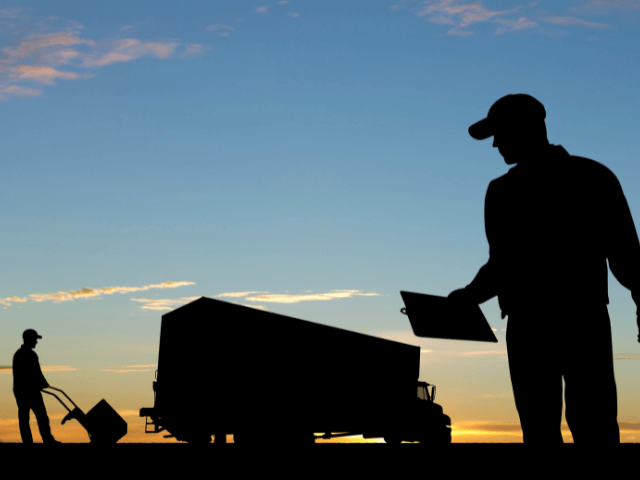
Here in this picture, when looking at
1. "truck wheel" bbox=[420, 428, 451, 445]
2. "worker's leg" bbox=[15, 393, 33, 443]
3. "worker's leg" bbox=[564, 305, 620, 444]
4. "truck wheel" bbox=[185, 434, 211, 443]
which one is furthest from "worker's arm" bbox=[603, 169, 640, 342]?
"truck wheel" bbox=[420, 428, 451, 445]

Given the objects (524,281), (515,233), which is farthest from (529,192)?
(524,281)

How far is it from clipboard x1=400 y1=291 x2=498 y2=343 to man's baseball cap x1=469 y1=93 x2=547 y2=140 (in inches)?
39.8

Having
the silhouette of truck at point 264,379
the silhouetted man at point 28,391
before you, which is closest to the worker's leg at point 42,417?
the silhouetted man at point 28,391

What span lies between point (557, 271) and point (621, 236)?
Answer: 1.24 ft

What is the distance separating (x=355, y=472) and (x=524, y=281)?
415 cm

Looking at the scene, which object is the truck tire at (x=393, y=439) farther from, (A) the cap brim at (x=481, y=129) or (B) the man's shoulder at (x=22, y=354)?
(A) the cap brim at (x=481, y=129)

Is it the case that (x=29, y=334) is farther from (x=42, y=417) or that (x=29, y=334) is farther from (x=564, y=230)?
(x=564, y=230)

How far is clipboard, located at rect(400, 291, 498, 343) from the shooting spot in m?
3.63

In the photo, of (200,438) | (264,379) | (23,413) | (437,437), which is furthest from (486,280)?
(437,437)

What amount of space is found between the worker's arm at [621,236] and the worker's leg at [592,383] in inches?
13.0

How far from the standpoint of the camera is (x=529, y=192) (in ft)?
10.3

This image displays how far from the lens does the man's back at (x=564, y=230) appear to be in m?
3.05

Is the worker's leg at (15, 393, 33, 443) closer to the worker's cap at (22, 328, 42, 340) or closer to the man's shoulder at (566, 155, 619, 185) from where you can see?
the worker's cap at (22, 328, 42, 340)

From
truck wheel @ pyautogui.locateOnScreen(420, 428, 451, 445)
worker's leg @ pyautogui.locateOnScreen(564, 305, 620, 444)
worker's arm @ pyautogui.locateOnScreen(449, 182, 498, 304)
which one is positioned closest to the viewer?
worker's leg @ pyautogui.locateOnScreen(564, 305, 620, 444)
